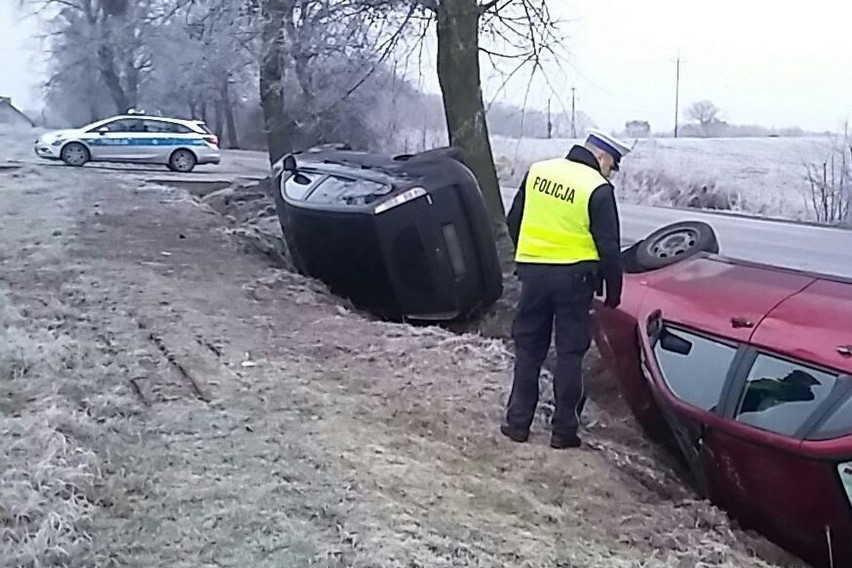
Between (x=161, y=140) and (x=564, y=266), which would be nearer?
(x=564, y=266)

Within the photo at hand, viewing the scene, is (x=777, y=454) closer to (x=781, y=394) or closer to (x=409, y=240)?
(x=781, y=394)

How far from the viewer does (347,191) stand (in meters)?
9.12

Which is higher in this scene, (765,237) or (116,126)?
(116,126)

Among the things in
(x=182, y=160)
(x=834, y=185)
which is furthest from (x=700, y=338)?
(x=182, y=160)

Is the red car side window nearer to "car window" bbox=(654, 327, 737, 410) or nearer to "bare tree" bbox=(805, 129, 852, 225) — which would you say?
"car window" bbox=(654, 327, 737, 410)

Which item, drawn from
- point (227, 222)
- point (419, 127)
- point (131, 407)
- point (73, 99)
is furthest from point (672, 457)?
point (73, 99)

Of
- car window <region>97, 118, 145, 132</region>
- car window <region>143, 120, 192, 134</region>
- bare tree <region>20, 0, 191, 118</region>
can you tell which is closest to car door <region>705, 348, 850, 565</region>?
car window <region>143, 120, 192, 134</region>

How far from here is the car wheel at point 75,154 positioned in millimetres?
27172

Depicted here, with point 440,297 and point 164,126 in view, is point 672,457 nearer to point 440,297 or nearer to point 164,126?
point 440,297

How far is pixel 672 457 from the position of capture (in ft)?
19.1

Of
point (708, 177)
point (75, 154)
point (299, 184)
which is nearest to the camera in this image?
point (299, 184)

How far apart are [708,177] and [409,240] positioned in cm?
2182

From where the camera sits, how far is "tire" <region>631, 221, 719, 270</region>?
6387 millimetres

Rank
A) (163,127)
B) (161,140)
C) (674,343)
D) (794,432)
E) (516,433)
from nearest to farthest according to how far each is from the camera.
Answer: (794,432) → (674,343) → (516,433) → (161,140) → (163,127)
